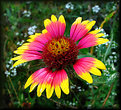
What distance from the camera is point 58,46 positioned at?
847 mm

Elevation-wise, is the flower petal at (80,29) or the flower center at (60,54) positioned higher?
the flower petal at (80,29)

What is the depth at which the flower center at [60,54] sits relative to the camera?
830mm

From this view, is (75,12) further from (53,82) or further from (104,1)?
(53,82)

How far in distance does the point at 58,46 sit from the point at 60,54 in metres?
0.05

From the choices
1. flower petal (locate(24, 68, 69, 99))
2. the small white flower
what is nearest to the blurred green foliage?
the small white flower

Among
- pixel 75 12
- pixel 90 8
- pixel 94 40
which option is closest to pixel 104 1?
pixel 90 8

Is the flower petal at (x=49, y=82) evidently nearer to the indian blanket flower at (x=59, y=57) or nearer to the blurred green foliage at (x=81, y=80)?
the indian blanket flower at (x=59, y=57)

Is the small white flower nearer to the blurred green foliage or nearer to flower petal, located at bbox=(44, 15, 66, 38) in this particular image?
the blurred green foliage

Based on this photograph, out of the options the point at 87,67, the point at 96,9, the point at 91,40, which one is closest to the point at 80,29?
the point at 91,40

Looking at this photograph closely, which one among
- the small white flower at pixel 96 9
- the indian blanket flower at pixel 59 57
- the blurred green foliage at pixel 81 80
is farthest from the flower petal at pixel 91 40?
the small white flower at pixel 96 9

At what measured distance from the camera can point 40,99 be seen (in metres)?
1.01

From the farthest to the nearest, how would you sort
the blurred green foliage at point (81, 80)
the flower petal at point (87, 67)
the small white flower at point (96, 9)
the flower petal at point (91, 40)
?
the small white flower at point (96, 9) < the blurred green foliage at point (81, 80) < the flower petal at point (91, 40) < the flower petal at point (87, 67)

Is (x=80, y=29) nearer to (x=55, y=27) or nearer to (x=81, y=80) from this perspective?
(x=55, y=27)

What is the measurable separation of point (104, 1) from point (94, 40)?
771 mm
